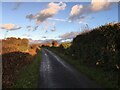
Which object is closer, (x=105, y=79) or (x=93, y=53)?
(x=105, y=79)

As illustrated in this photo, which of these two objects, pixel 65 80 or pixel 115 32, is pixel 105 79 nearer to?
pixel 65 80

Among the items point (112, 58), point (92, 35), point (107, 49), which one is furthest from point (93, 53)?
point (112, 58)

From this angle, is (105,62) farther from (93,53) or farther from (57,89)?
(57,89)

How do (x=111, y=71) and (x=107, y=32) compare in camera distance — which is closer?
(x=111, y=71)

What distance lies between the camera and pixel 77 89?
13109 mm

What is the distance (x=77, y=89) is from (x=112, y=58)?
5103mm

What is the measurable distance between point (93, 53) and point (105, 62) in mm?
3311

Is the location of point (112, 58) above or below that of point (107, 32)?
below

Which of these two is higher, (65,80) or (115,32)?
(115,32)

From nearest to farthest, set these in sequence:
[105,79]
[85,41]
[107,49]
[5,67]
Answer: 1. [105,79]
2. [107,49]
3. [5,67]
4. [85,41]

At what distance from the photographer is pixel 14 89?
13797mm

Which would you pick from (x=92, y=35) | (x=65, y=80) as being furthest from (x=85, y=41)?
(x=65, y=80)

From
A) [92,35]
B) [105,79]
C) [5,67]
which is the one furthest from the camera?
[92,35]

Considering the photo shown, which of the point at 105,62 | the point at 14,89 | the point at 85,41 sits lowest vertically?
the point at 14,89
